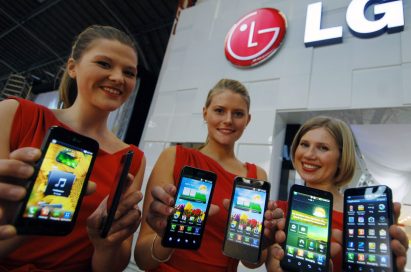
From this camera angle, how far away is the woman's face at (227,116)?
1.26m

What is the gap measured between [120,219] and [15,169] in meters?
0.28

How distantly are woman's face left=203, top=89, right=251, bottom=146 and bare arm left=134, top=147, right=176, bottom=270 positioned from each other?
0.25 metres

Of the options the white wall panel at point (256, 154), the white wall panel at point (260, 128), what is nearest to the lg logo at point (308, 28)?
the white wall panel at point (260, 128)

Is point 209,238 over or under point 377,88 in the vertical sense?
under

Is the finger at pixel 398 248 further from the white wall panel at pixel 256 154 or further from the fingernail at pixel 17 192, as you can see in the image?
the white wall panel at pixel 256 154

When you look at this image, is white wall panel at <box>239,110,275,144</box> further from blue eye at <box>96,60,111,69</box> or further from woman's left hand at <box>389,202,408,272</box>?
blue eye at <box>96,60,111,69</box>

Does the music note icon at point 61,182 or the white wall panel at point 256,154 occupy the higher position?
the white wall panel at point 256,154

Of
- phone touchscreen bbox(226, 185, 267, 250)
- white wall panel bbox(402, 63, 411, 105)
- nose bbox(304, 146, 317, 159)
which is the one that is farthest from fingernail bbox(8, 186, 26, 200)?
white wall panel bbox(402, 63, 411, 105)

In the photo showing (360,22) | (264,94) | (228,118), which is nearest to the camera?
(228,118)

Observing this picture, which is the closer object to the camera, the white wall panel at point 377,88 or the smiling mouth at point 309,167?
the smiling mouth at point 309,167

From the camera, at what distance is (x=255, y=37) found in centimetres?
323

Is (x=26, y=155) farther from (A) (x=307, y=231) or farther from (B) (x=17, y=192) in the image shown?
(A) (x=307, y=231)

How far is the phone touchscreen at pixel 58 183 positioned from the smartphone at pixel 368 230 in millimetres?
940

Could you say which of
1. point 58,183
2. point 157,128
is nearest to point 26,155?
point 58,183
